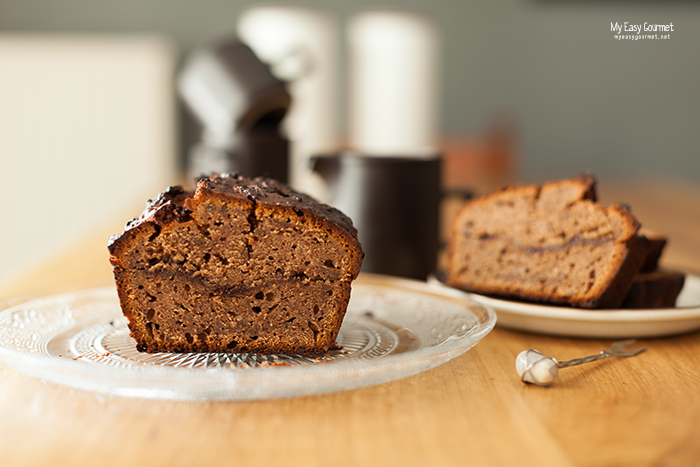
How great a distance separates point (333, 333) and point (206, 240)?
0.66 ft

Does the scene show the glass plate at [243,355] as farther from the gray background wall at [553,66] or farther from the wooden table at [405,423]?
the gray background wall at [553,66]

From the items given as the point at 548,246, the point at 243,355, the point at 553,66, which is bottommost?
the point at 243,355

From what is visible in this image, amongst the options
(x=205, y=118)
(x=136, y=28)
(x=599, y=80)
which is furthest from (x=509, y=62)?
(x=205, y=118)

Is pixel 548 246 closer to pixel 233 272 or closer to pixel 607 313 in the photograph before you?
pixel 607 313

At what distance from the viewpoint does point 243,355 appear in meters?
0.85

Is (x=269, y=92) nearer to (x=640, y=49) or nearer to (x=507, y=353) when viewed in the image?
(x=507, y=353)

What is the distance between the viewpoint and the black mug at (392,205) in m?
1.26

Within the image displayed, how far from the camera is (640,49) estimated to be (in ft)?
14.5

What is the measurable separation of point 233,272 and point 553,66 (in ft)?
13.1

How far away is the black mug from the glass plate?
5.3 inches

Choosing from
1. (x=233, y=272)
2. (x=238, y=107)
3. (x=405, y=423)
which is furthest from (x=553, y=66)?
(x=405, y=423)

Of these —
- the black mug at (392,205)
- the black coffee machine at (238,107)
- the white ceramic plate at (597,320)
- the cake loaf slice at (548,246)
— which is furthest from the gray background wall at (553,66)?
the white ceramic plate at (597,320)

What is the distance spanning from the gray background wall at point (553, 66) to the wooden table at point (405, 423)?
363 centimetres

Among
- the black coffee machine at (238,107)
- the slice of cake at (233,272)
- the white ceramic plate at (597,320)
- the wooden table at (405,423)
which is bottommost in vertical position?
the wooden table at (405,423)
